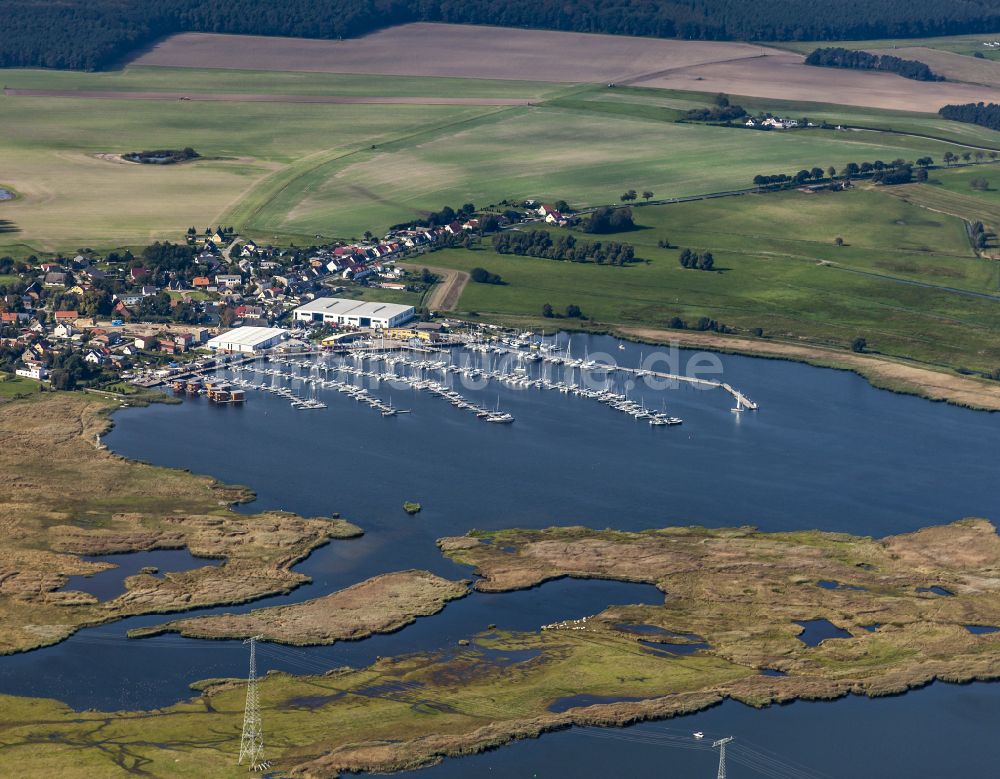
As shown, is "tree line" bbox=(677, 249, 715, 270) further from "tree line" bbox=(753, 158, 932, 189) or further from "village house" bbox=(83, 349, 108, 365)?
"village house" bbox=(83, 349, 108, 365)

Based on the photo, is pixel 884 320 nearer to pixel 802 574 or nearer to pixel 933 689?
pixel 802 574

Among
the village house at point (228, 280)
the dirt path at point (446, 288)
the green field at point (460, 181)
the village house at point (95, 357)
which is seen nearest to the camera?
the village house at point (95, 357)

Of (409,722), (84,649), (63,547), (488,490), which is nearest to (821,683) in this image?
(409,722)

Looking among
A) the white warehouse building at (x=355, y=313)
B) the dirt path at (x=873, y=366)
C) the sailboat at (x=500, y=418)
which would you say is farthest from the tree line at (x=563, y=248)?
the sailboat at (x=500, y=418)

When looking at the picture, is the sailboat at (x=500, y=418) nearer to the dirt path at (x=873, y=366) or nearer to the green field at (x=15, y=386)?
the dirt path at (x=873, y=366)

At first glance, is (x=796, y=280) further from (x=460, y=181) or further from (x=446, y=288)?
(x=460, y=181)

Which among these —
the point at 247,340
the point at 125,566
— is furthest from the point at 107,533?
the point at 247,340

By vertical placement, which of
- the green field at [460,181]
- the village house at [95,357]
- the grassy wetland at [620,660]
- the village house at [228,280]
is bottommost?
the grassy wetland at [620,660]
